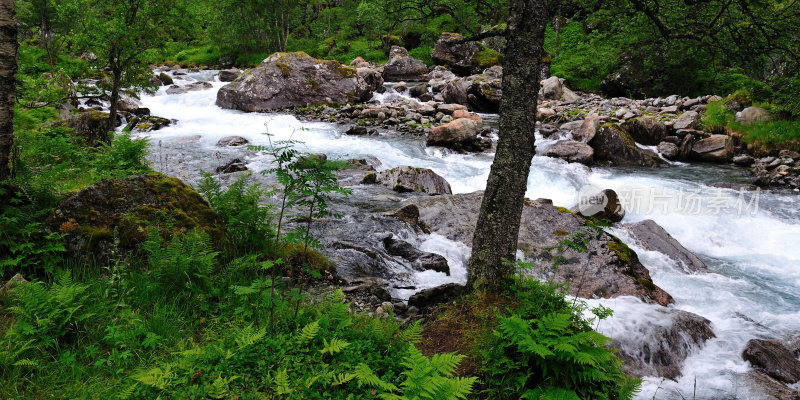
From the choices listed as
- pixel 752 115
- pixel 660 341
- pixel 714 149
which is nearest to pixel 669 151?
pixel 714 149

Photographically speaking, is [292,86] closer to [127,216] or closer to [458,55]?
[458,55]

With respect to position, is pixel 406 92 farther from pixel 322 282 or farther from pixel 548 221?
pixel 322 282

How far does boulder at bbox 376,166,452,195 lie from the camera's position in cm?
1197

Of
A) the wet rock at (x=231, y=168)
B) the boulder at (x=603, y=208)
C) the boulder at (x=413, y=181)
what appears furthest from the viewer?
the wet rock at (x=231, y=168)

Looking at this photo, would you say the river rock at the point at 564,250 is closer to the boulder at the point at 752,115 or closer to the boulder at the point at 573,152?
the boulder at the point at 573,152

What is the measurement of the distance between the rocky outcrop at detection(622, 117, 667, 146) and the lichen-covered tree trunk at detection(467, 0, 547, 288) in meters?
16.6

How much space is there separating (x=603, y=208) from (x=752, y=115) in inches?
492

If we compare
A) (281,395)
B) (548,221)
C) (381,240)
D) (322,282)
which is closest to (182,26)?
(381,240)

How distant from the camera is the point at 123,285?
429cm

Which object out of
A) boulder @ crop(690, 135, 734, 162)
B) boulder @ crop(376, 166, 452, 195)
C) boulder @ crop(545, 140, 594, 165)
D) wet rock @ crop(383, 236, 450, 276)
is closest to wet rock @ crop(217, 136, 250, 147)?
boulder @ crop(376, 166, 452, 195)

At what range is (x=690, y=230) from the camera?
35.2 ft

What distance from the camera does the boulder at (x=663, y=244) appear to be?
344 inches

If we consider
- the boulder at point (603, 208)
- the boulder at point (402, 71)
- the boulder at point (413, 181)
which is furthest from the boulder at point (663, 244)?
the boulder at point (402, 71)

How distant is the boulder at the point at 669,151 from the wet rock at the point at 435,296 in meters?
15.7
